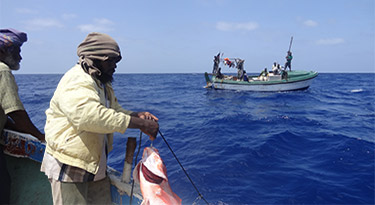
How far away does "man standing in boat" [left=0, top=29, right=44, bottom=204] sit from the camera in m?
2.09

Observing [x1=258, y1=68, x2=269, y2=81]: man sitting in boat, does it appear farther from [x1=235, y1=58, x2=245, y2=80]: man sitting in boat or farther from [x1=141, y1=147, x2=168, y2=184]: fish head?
[x1=141, y1=147, x2=168, y2=184]: fish head

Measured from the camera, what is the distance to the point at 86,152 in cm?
168

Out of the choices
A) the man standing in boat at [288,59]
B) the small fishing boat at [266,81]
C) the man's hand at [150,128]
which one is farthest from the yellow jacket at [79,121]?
the man standing in boat at [288,59]

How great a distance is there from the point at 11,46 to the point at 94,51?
1.24m

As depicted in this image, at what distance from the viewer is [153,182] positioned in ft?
6.29

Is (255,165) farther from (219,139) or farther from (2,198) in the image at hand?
(2,198)

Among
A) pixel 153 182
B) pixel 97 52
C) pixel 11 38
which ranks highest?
pixel 11 38

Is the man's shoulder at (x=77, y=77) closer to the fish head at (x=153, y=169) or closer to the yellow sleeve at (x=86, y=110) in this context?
the yellow sleeve at (x=86, y=110)

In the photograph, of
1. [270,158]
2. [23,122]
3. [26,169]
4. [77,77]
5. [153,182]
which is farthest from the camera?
[270,158]

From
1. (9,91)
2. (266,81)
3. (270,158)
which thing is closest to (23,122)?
(9,91)

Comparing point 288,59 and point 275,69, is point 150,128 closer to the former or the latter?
point 275,69

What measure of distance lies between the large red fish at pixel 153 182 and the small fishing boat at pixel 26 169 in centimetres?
56

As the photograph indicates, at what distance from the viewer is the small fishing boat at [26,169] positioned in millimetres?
2584

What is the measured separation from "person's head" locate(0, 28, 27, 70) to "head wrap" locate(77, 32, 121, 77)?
1.10 meters
